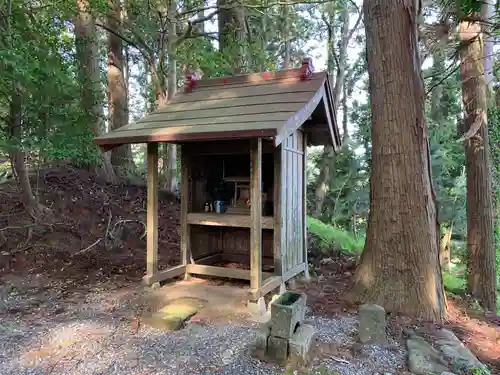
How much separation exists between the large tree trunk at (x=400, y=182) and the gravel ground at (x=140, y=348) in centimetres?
68

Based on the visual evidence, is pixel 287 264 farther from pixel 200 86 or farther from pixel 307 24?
pixel 307 24

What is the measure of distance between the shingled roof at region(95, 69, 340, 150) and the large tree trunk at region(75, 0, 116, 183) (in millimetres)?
1972

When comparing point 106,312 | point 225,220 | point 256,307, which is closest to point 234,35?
point 225,220

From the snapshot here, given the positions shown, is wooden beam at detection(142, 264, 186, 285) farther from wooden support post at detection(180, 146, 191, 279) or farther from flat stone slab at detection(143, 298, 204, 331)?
flat stone slab at detection(143, 298, 204, 331)

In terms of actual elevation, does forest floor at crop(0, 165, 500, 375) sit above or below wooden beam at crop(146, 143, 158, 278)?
below

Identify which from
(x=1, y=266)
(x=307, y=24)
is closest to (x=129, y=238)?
(x=1, y=266)

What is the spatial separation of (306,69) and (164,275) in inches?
131

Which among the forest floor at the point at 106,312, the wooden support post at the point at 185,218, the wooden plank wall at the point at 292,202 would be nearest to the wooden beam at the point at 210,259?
the wooden support post at the point at 185,218

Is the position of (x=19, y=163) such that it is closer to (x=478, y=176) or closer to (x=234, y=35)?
(x=234, y=35)

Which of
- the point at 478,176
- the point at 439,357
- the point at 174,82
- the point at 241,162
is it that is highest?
the point at 174,82

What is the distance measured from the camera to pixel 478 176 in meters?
6.26

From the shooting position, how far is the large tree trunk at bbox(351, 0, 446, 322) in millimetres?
4000

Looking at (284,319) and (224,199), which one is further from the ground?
(224,199)

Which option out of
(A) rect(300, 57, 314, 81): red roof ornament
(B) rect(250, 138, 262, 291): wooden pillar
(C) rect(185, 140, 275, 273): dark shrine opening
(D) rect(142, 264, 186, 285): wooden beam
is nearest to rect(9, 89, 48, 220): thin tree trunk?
(C) rect(185, 140, 275, 273): dark shrine opening
